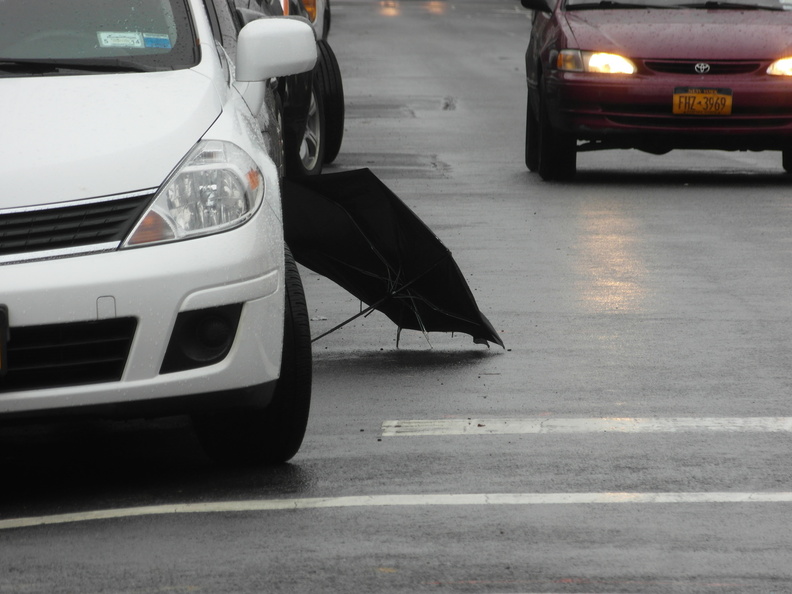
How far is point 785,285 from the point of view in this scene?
29.9 ft

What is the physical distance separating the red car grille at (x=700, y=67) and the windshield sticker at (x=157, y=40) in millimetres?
7705

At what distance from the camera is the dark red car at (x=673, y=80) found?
13.4 m

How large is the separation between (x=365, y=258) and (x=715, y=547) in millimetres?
2825

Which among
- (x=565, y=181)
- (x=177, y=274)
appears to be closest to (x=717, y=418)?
(x=177, y=274)

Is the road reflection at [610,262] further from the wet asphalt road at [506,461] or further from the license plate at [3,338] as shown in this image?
the license plate at [3,338]

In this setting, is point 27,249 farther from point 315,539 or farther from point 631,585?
point 631,585

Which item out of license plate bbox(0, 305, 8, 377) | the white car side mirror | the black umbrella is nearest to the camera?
license plate bbox(0, 305, 8, 377)

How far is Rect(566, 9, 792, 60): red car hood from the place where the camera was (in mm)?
13359

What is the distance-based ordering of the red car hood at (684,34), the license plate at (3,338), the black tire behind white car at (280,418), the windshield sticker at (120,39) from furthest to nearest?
the red car hood at (684,34) → the windshield sticker at (120,39) → the black tire behind white car at (280,418) → the license plate at (3,338)

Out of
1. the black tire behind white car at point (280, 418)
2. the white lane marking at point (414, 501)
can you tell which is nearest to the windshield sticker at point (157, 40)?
the black tire behind white car at point (280, 418)

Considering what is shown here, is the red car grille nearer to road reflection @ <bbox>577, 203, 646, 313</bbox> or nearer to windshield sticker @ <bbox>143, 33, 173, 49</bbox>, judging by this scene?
road reflection @ <bbox>577, 203, 646, 313</bbox>

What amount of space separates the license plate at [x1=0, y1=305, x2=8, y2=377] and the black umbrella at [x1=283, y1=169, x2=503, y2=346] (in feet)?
7.52

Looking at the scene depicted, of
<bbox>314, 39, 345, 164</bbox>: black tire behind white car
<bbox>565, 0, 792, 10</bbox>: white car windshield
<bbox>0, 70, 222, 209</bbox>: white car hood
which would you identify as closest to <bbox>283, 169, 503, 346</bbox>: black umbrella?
<bbox>0, 70, 222, 209</bbox>: white car hood

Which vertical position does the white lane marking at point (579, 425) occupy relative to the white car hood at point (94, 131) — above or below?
below
